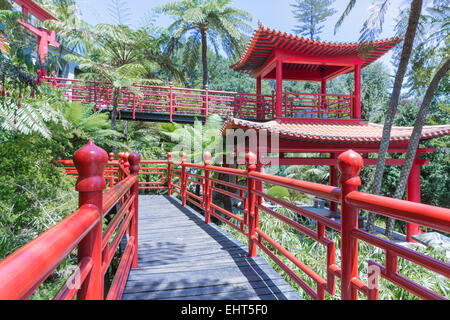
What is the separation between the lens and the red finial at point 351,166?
144cm

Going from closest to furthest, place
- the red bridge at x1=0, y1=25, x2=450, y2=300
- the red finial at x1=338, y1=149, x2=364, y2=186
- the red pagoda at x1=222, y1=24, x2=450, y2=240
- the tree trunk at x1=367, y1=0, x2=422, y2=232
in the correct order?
the red bridge at x1=0, y1=25, x2=450, y2=300 → the red finial at x1=338, y1=149, x2=364, y2=186 → the tree trunk at x1=367, y1=0, x2=422, y2=232 → the red pagoda at x1=222, y1=24, x2=450, y2=240

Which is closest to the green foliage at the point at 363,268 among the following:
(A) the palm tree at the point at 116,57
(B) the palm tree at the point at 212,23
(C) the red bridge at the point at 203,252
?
(C) the red bridge at the point at 203,252

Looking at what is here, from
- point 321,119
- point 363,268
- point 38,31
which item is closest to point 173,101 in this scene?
point 321,119

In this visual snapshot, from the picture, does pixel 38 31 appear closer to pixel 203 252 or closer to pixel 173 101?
pixel 203 252

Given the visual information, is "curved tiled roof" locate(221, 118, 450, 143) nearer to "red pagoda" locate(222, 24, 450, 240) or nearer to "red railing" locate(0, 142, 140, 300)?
"red pagoda" locate(222, 24, 450, 240)

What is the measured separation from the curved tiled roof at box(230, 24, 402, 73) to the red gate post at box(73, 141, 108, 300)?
24.4 feet

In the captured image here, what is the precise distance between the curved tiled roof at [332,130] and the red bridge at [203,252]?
11.0 ft

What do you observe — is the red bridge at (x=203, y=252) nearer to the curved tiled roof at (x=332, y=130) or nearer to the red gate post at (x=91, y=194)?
the red gate post at (x=91, y=194)

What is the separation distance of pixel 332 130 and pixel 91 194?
339 inches

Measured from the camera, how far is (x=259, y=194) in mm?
3137

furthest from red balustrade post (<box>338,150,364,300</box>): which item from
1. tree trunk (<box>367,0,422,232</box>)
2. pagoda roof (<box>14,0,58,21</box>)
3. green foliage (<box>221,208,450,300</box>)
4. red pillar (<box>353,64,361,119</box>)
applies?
red pillar (<box>353,64,361,119</box>)

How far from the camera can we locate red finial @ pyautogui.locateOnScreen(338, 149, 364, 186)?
144 cm

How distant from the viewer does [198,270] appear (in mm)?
3055

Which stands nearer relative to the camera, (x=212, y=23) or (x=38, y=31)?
(x=38, y=31)
